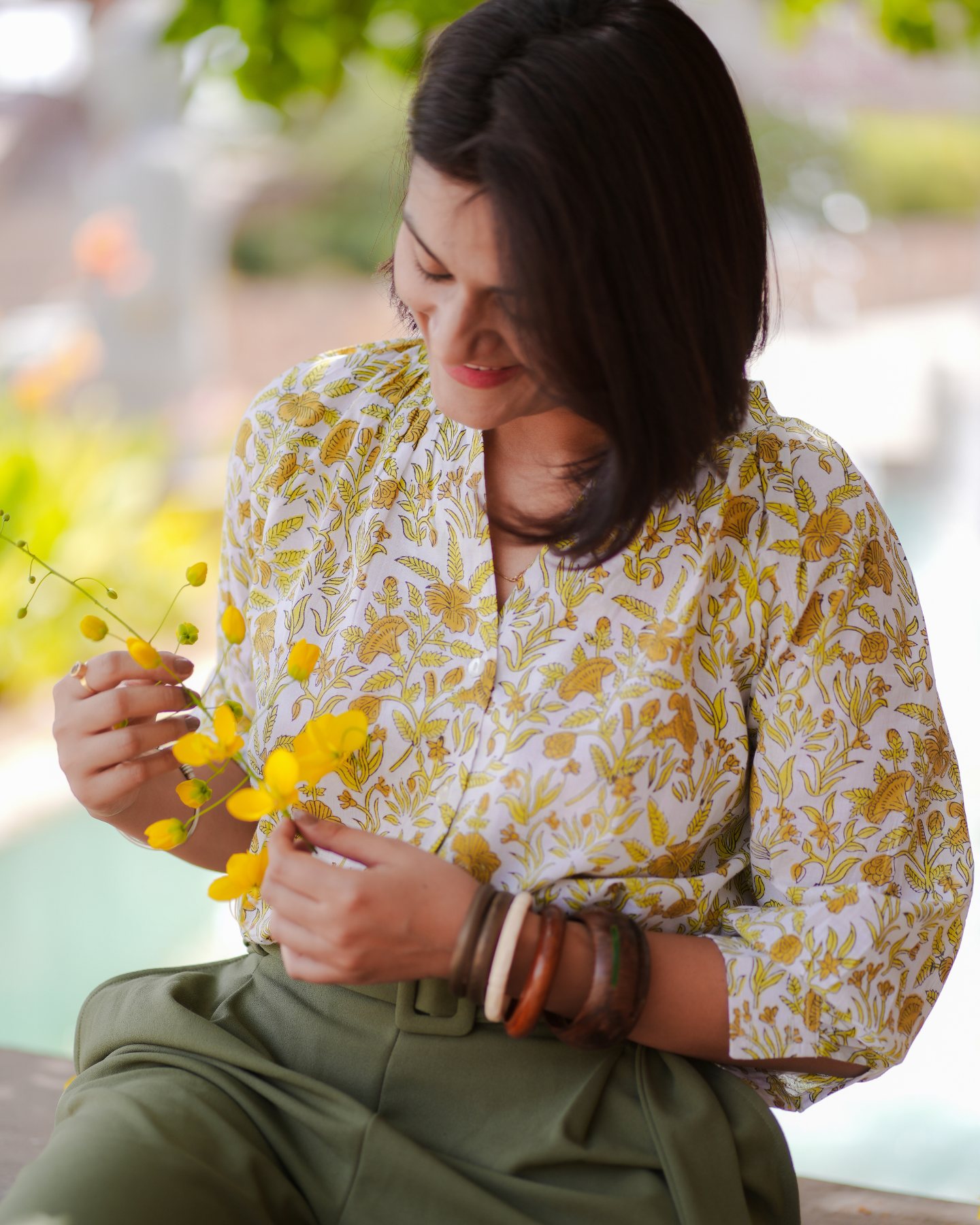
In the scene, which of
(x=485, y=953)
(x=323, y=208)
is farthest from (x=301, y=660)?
(x=323, y=208)

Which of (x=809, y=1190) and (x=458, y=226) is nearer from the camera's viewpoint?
(x=458, y=226)

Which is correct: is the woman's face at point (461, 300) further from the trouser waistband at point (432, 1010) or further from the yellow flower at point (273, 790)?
the trouser waistband at point (432, 1010)

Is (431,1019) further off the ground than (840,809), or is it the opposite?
(840,809)

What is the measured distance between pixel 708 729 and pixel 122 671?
0.58 metres

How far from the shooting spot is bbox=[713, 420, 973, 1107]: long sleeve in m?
1.14

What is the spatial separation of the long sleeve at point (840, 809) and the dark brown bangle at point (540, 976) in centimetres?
19

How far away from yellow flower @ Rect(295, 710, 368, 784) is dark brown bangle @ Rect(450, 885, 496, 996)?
0.56 ft

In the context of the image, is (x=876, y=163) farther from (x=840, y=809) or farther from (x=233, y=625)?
(x=233, y=625)

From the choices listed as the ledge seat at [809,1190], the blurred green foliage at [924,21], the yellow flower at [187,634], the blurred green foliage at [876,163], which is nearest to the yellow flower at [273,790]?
the yellow flower at [187,634]

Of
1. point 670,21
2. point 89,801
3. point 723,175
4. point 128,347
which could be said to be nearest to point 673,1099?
point 89,801

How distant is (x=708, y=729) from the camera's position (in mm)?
1182

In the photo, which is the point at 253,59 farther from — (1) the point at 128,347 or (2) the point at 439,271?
(1) the point at 128,347

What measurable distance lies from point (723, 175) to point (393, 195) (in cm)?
43

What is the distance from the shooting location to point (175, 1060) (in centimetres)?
117
